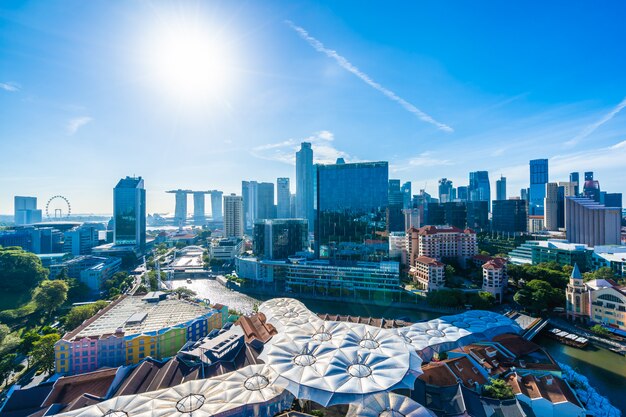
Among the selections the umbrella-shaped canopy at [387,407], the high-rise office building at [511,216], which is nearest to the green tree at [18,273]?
the umbrella-shaped canopy at [387,407]

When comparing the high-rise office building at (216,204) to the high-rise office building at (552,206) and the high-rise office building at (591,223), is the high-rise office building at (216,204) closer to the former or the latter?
the high-rise office building at (552,206)

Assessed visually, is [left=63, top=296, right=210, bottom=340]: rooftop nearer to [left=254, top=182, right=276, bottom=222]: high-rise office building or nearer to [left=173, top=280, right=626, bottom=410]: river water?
[left=173, top=280, right=626, bottom=410]: river water

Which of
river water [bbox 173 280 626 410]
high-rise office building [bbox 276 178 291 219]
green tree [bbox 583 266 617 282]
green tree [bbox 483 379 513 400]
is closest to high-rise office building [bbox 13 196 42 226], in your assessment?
high-rise office building [bbox 276 178 291 219]

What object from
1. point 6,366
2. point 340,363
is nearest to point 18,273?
point 6,366

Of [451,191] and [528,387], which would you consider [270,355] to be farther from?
[451,191]

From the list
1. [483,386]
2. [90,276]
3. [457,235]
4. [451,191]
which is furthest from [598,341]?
[451,191]

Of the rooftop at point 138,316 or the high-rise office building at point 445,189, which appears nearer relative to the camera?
the rooftop at point 138,316

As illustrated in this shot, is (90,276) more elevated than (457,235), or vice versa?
(457,235)

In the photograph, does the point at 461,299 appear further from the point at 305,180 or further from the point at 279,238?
the point at 305,180
